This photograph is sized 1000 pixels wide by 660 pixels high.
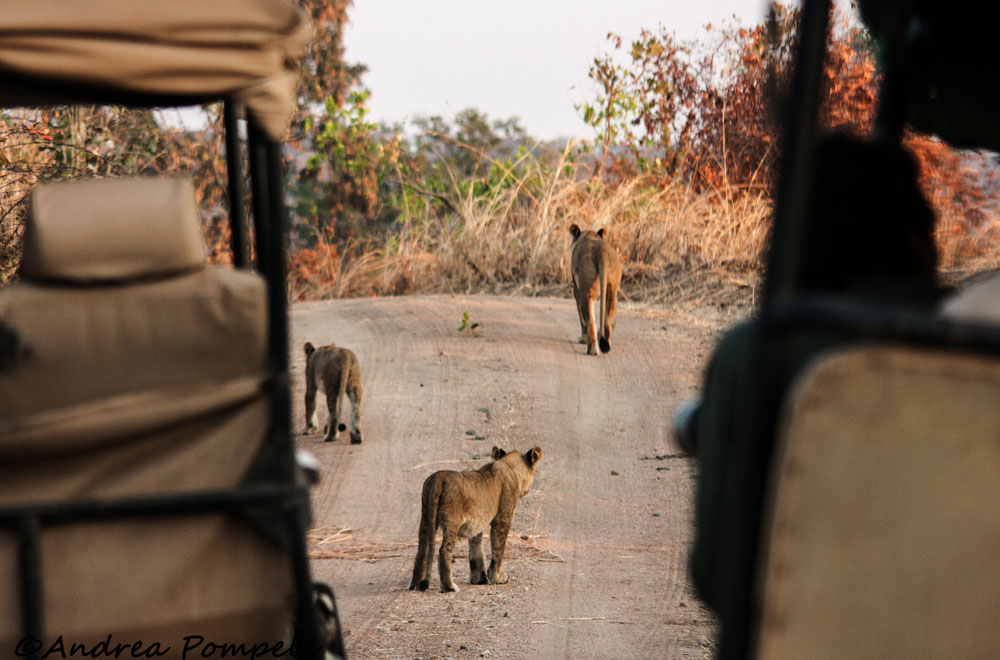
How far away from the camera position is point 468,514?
4508mm

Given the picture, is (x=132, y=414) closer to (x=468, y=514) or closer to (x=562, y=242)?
(x=468, y=514)

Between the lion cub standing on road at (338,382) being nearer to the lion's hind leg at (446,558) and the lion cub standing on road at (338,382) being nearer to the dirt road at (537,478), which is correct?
the dirt road at (537,478)

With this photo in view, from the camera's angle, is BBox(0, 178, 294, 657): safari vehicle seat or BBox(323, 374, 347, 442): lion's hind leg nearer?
BBox(0, 178, 294, 657): safari vehicle seat

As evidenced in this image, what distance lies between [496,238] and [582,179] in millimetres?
1472

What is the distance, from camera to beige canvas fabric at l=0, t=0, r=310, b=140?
1.79 m

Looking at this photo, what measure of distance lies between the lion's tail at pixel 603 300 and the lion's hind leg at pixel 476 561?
3.96 m

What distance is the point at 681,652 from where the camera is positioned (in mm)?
3768

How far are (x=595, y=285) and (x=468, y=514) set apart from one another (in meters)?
4.29

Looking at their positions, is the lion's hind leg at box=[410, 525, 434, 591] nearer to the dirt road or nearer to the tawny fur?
the dirt road

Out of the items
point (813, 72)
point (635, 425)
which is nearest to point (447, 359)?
point (635, 425)

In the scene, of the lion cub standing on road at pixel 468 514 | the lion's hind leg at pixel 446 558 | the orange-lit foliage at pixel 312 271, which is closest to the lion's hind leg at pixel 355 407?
the lion cub standing on road at pixel 468 514

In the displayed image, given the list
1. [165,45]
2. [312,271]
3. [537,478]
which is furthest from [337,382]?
[312,271]

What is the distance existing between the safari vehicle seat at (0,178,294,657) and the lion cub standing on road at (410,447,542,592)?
8.48 feet

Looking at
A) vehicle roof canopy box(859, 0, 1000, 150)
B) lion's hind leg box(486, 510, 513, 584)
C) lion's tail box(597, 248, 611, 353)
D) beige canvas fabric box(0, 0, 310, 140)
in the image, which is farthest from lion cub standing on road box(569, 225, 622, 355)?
beige canvas fabric box(0, 0, 310, 140)
